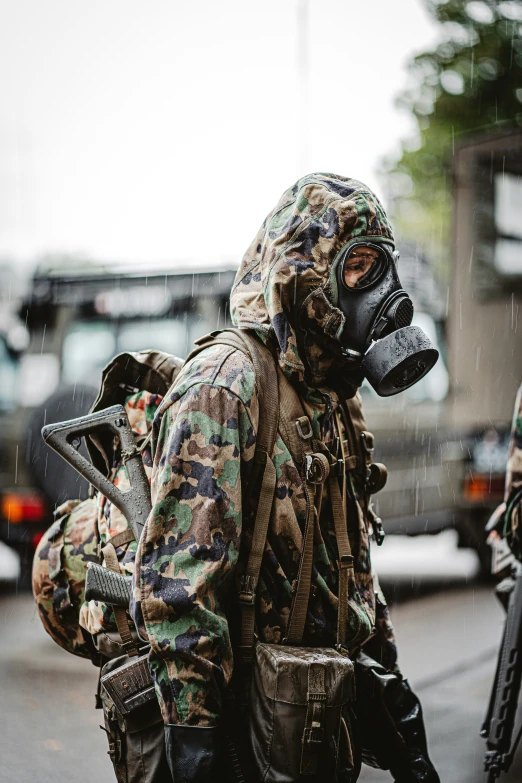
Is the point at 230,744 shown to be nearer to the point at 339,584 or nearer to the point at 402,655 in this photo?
the point at 339,584

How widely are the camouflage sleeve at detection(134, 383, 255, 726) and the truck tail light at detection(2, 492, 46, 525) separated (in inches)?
186

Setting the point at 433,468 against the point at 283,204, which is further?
the point at 433,468

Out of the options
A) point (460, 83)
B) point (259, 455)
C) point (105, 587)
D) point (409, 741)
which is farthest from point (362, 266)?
point (460, 83)

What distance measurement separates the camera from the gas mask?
8.23 ft

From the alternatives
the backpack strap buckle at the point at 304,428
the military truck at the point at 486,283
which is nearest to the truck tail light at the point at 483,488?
the military truck at the point at 486,283

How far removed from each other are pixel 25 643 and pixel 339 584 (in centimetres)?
482

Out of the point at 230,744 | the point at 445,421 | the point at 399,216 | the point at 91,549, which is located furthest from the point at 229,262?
the point at 399,216

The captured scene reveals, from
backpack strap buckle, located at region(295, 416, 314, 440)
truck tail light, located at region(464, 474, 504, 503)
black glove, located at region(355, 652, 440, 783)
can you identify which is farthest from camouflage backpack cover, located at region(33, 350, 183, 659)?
truck tail light, located at region(464, 474, 504, 503)

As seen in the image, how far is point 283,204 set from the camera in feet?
8.87

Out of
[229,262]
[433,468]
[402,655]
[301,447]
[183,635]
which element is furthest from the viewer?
[433,468]

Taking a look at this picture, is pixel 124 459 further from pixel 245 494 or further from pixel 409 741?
pixel 409 741

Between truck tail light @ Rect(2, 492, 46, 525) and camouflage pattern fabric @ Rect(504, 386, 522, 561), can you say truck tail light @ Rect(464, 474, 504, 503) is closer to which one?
truck tail light @ Rect(2, 492, 46, 525)

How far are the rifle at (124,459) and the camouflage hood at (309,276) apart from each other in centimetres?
50

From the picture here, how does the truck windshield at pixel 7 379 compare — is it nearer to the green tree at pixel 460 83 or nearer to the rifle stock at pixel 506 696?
the rifle stock at pixel 506 696
